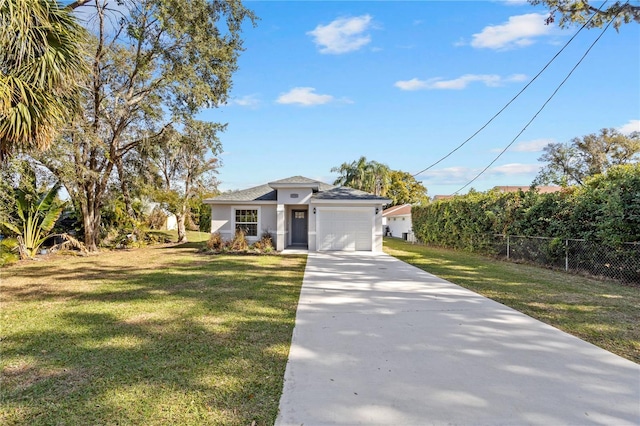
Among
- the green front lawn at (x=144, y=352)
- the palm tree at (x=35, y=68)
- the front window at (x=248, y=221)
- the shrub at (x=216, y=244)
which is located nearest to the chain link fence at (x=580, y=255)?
the green front lawn at (x=144, y=352)

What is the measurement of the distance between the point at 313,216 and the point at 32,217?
493 inches

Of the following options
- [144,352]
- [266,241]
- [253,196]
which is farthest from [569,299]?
[253,196]

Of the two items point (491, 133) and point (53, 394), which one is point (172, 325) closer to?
point (53, 394)

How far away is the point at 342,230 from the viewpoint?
58.3ft

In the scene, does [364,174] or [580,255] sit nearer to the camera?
[580,255]

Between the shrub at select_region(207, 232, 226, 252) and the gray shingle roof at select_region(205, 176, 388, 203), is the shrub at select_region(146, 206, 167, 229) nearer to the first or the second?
the gray shingle roof at select_region(205, 176, 388, 203)

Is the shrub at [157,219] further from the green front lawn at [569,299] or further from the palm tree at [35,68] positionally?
the green front lawn at [569,299]

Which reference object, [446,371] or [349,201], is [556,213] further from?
[446,371]

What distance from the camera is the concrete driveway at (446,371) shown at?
9.27 ft

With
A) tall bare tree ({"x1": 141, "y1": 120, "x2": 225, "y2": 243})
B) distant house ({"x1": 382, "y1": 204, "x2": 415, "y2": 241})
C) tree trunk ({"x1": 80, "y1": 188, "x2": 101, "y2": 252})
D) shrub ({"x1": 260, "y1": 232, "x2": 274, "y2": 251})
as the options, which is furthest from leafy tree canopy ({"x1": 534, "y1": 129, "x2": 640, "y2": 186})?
tree trunk ({"x1": 80, "y1": 188, "x2": 101, "y2": 252})

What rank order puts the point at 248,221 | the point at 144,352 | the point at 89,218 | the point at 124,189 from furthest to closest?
the point at 124,189
the point at 248,221
the point at 89,218
the point at 144,352

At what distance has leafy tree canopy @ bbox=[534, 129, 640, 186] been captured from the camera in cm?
3375

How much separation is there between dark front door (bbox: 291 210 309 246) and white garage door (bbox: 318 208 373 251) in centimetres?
330

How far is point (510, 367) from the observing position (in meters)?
3.72
